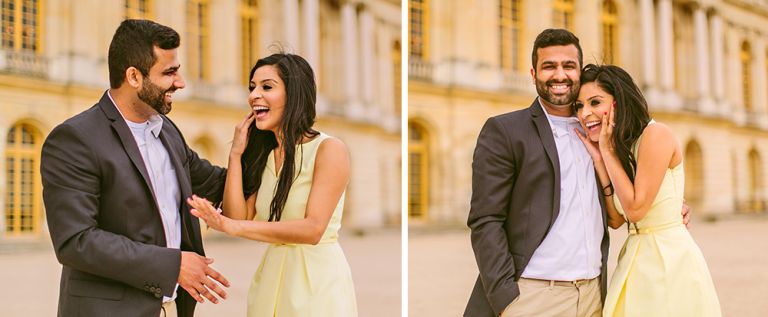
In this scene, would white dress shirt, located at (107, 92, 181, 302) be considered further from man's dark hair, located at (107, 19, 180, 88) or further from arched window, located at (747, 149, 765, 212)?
arched window, located at (747, 149, 765, 212)

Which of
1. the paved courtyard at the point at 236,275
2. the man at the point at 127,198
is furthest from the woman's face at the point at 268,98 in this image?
the paved courtyard at the point at 236,275

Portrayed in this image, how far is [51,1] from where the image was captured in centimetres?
940

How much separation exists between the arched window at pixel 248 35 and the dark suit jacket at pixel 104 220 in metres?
7.93

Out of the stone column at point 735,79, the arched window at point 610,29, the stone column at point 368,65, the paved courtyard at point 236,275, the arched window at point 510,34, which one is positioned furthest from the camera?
the arched window at point 510,34

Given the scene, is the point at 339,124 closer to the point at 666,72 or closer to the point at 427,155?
the point at 427,155

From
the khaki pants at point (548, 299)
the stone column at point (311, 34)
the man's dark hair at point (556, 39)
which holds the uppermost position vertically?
the stone column at point (311, 34)

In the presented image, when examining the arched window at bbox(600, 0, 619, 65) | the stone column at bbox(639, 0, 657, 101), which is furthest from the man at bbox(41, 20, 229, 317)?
the stone column at bbox(639, 0, 657, 101)

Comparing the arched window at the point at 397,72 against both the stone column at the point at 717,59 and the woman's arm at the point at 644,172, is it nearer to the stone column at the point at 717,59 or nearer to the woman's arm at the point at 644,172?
the stone column at the point at 717,59

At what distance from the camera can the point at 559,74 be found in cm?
315

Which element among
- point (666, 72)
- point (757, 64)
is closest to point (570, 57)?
point (757, 64)

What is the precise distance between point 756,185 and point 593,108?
4143mm

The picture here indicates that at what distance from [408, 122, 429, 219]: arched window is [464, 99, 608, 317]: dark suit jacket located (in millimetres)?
6255

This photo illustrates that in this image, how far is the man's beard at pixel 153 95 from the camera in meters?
2.79

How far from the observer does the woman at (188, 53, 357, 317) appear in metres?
3.02
